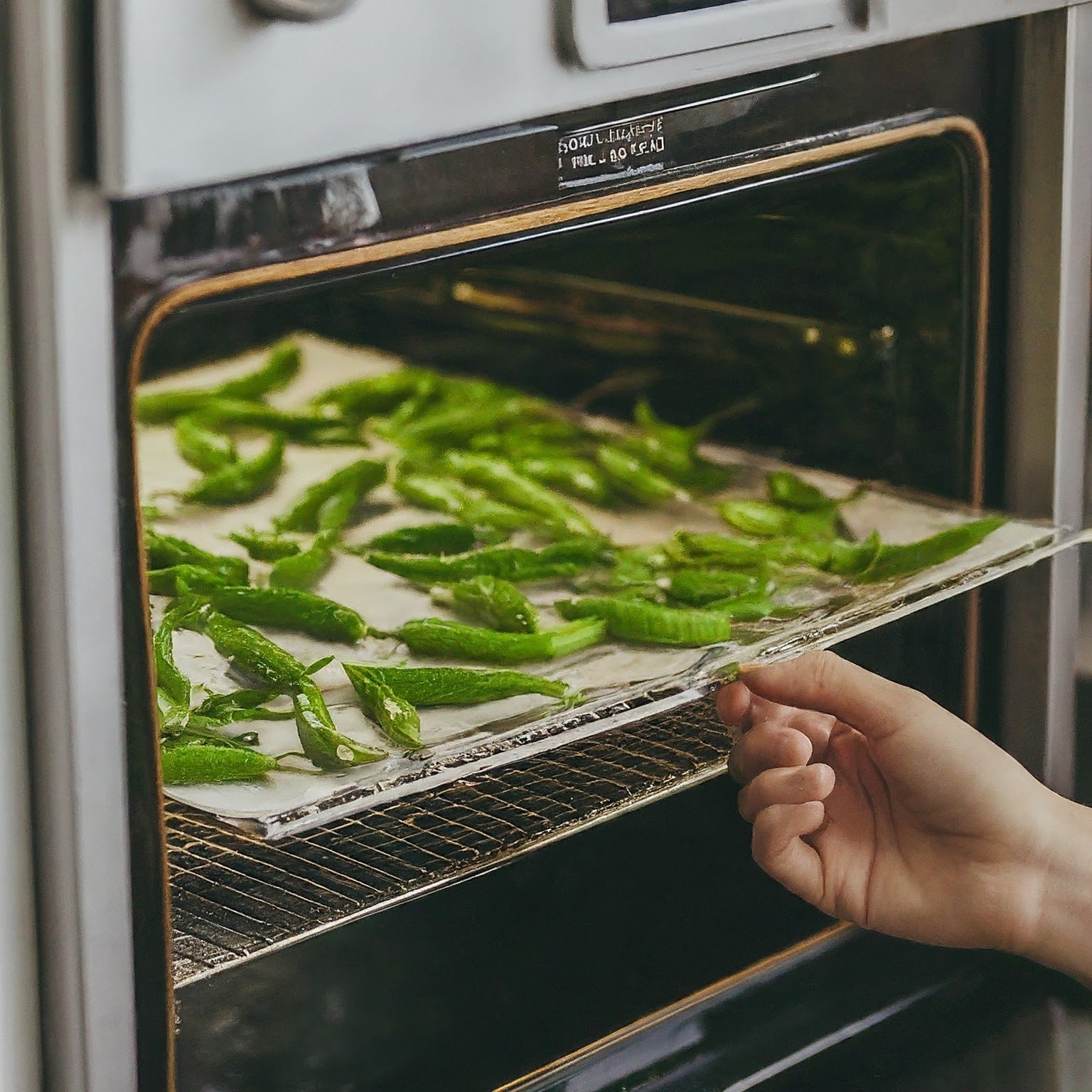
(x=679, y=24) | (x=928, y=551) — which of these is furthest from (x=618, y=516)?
(x=679, y=24)

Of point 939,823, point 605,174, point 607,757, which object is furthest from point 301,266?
point 939,823

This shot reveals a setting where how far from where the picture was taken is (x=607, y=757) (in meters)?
1.05

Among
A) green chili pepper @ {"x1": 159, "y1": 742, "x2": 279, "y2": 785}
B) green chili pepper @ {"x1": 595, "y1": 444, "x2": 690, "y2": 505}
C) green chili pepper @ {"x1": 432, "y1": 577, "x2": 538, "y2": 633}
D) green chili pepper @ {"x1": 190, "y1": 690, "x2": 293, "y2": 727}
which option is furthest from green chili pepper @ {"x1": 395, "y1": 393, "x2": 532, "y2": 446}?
green chili pepper @ {"x1": 159, "y1": 742, "x2": 279, "y2": 785}

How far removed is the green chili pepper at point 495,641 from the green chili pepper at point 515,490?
0.87ft

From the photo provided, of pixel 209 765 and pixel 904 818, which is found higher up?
pixel 209 765

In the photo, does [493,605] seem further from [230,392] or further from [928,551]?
[230,392]

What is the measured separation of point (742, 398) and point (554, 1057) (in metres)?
0.70

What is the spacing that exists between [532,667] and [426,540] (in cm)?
27

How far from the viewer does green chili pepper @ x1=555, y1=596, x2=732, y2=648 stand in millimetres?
1139

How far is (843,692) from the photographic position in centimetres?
104

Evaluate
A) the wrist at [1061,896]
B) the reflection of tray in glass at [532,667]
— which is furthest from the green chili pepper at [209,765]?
the wrist at [1061,896]

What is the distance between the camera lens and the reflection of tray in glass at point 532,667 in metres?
0.90

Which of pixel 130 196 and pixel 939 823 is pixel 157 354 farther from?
pixel 130 196

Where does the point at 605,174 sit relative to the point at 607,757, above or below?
above
